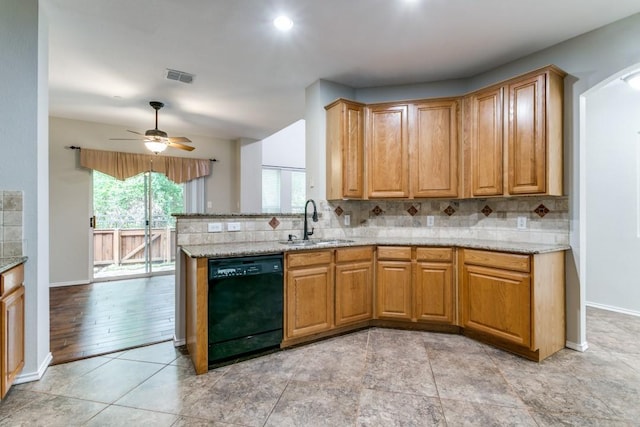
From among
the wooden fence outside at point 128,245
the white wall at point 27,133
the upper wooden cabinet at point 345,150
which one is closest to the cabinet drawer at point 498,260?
the upper wooden cabinet at point 345,150

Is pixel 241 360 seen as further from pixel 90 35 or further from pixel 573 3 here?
pixel 573 3

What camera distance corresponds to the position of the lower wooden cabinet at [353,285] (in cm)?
294

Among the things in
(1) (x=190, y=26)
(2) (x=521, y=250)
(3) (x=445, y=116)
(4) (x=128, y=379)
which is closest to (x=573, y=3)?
(3) (x=445, y=116)

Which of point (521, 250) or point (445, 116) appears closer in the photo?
point (521, 250)

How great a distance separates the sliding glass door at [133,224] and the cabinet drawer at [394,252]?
4.51m

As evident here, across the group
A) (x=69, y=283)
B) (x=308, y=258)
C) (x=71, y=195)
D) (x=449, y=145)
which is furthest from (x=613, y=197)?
(x=69, y=283)

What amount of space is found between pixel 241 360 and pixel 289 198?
5.57m

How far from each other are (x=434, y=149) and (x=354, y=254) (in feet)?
4.72

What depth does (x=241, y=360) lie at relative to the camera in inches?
97.8

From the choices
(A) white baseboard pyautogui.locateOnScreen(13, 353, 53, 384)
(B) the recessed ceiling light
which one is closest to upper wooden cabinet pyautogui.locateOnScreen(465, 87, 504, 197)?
(B) the recessed ceiling light

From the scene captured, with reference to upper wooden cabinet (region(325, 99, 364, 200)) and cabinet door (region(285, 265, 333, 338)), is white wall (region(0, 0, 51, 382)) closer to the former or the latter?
cabinet door (region(285, 265, 333, 338))

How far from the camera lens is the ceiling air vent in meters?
3.41

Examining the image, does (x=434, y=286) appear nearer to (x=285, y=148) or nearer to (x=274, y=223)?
(x=274, y=223)

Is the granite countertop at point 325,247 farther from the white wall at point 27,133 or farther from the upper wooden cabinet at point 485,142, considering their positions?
the white wall at point 27,133
